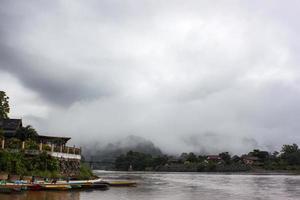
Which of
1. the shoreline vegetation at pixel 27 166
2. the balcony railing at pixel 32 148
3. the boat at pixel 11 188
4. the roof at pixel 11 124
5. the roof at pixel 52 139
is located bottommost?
the boat at pixel 11 188

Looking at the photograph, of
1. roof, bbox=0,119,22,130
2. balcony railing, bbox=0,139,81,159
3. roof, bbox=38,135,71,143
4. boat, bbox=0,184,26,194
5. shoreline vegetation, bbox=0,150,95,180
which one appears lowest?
boat, bbox=0,184,26,194

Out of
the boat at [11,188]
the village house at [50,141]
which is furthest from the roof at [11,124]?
the boat at [11,188]

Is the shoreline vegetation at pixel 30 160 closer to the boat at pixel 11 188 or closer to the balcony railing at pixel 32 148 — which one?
the balcony railing at pixel 32 148

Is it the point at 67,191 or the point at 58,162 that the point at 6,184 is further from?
the point at 58,162

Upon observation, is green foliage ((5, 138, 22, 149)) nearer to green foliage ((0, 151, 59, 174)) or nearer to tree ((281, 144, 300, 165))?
green foliage ((0, 151, 59, 174))

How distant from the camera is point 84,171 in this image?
59094 mm

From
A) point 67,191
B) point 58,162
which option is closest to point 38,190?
point 67,191

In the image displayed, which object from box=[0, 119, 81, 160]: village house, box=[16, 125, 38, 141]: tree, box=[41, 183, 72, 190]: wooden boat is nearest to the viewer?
box=[41, 183, 72, 190]: wooden boat

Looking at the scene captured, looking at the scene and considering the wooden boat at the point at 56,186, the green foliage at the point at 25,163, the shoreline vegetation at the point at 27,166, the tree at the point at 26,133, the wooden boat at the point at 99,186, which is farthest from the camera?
the tree at the point at 26,133

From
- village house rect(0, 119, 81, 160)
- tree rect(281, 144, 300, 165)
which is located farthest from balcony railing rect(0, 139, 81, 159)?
tree rect(281, 144, 300, 165)

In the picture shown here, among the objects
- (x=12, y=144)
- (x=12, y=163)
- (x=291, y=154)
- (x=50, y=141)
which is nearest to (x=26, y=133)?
(x=50, y=141)

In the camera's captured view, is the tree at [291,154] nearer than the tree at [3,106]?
No

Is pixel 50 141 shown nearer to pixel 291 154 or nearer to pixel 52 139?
pixel 52 139

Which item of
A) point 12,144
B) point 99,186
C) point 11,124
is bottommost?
point 99,186
